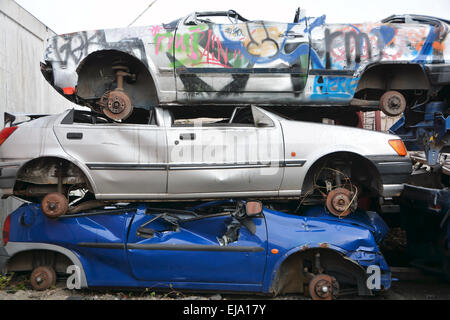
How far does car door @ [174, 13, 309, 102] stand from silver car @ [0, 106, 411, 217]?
1.32 feet

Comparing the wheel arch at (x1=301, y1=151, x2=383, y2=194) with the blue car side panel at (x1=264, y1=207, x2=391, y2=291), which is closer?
the blue car side panel at (x1=264, y1=207, x2=391, y2=291)

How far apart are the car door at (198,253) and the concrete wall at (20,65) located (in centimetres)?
315

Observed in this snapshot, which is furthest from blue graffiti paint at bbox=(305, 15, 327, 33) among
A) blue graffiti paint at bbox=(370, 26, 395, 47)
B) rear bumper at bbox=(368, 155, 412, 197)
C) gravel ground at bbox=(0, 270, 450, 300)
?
gravel ground at bbox=(0, 270, 450, 300)

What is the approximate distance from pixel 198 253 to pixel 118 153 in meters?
1.34

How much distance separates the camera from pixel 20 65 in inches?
234

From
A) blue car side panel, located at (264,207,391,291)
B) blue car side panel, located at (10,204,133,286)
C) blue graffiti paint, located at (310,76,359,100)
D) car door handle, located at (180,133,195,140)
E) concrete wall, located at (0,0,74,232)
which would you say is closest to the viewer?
blue car side panel, located at (264,207,391,291)

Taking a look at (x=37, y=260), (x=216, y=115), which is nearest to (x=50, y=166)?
(x=37, y=260)

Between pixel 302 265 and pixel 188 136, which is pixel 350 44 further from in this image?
pixel 302 265

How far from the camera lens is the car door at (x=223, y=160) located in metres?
3.74

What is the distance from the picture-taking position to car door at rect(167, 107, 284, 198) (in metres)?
3.74

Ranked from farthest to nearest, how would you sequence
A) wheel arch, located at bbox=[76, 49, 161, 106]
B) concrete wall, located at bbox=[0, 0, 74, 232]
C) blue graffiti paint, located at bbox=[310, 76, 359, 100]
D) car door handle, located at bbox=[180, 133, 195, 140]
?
concrete wall, located at bbox=[0, 0, 74, 232] < wheel arch, located at bbox=[76, 49, 161, 106] < blue graffiti paint, located at bbox=[310, 76, 359, 100] < car door handle, located at bbox=[180, 133, 195, 140]

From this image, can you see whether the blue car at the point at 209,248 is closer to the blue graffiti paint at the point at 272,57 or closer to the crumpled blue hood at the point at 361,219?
the crumpled blue hood at the point at 361,219

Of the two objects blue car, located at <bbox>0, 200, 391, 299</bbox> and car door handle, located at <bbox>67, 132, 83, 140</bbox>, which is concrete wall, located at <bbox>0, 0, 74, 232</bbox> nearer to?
blue car, located at <bbox>0, 200, 391, 299</bbox>
